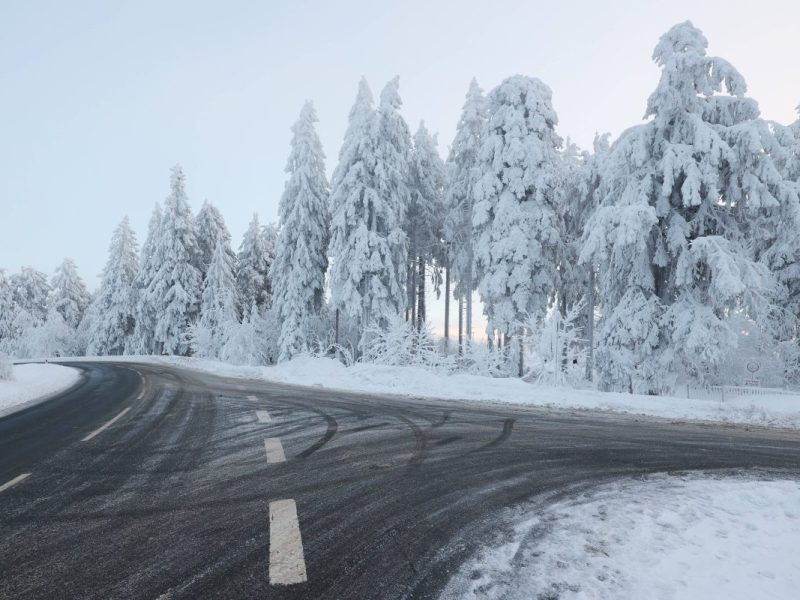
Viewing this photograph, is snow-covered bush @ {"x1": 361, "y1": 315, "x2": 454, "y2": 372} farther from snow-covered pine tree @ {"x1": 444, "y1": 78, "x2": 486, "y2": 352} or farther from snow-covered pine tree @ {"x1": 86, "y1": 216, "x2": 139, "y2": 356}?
snow-covered pine tree @ {"x1": 86, "y1": 216, "x2": 139, "y2": 356}

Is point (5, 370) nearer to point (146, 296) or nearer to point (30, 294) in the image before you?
point (146, 296)

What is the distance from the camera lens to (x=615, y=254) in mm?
15297

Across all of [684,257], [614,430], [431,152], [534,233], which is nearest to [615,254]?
[684,257]

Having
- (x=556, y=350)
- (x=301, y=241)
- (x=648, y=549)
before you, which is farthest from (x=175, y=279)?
(x=648, y=549)

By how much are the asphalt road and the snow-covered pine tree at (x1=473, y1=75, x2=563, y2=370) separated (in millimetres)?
12791

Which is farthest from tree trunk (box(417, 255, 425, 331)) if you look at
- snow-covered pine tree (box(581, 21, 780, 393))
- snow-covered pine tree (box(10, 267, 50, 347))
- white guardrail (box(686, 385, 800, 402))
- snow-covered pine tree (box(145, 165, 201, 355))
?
snow-covered pine tree (box(10, 267, 50, 347))

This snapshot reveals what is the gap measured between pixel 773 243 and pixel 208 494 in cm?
2367

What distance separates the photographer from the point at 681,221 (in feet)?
48.9

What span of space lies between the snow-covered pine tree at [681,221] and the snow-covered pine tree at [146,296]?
121 ft

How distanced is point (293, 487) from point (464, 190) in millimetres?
24509

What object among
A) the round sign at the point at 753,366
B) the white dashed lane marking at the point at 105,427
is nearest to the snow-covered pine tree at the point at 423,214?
the round sign at the point at 753,366

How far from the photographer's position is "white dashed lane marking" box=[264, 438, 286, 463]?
18.0ft

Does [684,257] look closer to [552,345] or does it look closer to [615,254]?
[615,254]

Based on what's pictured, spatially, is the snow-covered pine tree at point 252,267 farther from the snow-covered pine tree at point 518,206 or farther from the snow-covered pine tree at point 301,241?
the snow-covered pine tree at point 518,206
